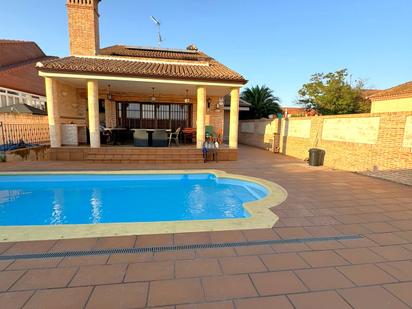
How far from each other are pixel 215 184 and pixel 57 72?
7.85 m

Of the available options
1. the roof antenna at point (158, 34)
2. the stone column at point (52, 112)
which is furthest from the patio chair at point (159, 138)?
the roof antenna at point (158, 34)

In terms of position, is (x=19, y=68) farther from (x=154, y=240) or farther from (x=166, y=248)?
(x=166, y=248)

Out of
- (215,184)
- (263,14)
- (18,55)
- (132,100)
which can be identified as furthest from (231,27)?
(18,55)

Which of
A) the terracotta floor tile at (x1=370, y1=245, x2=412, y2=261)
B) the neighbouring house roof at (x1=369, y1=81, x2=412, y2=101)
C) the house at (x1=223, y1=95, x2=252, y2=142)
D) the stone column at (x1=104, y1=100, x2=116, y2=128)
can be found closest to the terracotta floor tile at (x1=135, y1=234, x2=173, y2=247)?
the terracotta floor tile at (x1=370, y1=245, x2=412, y2=261)

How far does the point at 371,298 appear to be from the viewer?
217 centimetres

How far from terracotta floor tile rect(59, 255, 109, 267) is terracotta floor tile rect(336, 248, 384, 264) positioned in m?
3.10

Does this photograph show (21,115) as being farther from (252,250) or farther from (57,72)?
(252,250)

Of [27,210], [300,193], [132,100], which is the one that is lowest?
[27,210]

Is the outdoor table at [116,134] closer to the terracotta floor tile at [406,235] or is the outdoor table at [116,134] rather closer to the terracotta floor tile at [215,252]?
the terracotta floor tile at [215,252]

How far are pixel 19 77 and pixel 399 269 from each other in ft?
78.9

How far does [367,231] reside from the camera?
3646mm

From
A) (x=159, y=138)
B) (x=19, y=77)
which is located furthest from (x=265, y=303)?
(x=19, y=77)

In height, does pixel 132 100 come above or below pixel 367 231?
above

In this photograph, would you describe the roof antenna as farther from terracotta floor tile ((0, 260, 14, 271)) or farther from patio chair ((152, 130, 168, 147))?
terracotta floor tile ((0, 260, 14, 271))
